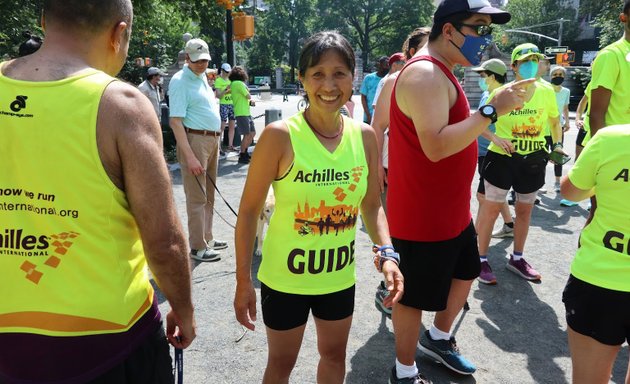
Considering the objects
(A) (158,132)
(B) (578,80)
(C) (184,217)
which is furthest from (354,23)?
(A) (158,132)

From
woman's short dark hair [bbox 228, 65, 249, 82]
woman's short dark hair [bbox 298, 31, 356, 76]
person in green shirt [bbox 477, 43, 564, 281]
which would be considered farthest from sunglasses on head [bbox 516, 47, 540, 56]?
woman's short dark hair [bbox 228, 65, 249, 82]

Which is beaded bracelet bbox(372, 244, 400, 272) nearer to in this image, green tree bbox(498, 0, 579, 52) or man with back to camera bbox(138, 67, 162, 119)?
man with back to camera bbox(138, 67, 162, 119)

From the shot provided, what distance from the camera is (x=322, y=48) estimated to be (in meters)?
2.12

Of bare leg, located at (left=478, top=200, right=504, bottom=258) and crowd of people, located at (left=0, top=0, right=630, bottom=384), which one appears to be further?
bare leg, located at (left=478, top=200, right=504, bottom=258)

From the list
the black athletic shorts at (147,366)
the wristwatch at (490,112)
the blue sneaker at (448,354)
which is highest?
the wristwatch at (490,112)

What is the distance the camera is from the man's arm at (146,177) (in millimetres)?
1426

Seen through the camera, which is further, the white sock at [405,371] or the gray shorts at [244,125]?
the gray shorts at [244,125]

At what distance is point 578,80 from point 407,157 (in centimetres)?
2945

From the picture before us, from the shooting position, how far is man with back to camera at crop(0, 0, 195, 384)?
4.57ft

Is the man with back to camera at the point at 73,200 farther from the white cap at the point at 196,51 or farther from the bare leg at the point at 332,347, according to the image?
the white cap at the point at 196,51

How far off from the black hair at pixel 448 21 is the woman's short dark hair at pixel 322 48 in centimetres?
70

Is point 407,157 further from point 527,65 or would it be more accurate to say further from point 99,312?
point 527,65

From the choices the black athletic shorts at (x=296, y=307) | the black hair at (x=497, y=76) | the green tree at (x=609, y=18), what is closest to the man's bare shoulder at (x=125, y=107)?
the black athletic shorts at (x=296, y=307)

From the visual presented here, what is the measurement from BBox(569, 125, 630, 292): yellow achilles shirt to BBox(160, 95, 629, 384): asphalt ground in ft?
4.35
